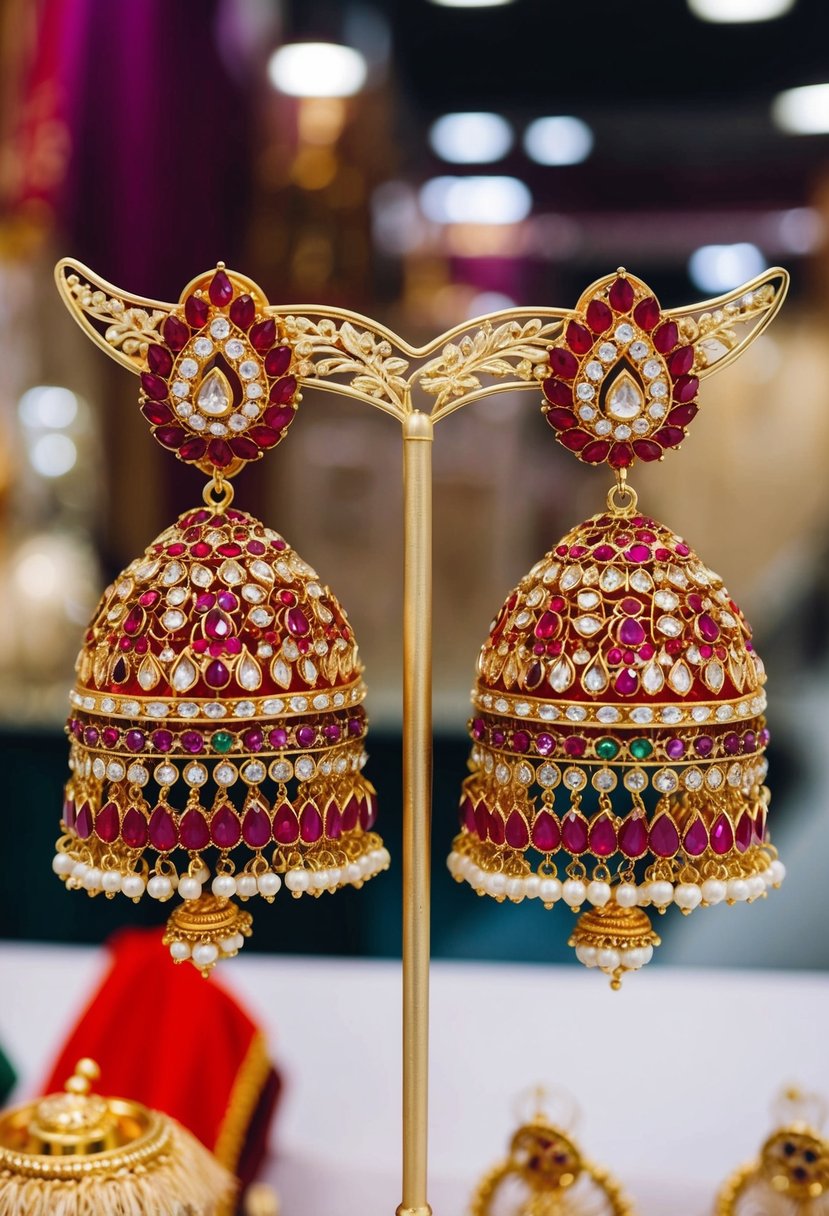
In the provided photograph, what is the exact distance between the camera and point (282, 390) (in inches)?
29.1

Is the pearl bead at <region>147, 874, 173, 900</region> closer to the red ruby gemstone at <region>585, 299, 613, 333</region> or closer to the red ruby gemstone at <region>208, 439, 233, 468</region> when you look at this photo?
the red ruby gemstone at <region>208, 439, 233, 468</region>

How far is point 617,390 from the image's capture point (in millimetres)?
732

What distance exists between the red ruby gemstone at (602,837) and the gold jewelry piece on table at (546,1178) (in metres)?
0.38

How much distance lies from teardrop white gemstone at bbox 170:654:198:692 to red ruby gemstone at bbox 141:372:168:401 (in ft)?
0.54

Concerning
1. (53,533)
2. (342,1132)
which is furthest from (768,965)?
(53,533)

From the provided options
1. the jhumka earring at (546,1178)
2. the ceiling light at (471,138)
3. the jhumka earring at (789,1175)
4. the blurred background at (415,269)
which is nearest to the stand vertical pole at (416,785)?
the jhumka earring at (546,1178)

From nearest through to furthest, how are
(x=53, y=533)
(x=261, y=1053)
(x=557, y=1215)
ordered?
(x=557, y=1215) → (x=261, y=1053) → (x=53, y=533)

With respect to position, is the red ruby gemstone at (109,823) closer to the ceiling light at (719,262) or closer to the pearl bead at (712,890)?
the pearl bead at (712,890)

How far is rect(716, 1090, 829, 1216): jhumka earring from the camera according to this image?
Result: 0.93 meters

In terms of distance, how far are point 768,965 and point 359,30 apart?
2.10 metres

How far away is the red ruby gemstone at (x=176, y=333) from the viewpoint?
72cm

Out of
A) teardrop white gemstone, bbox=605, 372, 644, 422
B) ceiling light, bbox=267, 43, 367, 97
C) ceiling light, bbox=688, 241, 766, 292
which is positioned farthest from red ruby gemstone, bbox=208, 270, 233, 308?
ceiling light, bbox=267, 43, 367, 97

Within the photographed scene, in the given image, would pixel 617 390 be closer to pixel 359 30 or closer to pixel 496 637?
pixel 496 637

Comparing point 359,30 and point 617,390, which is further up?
point 359,30
